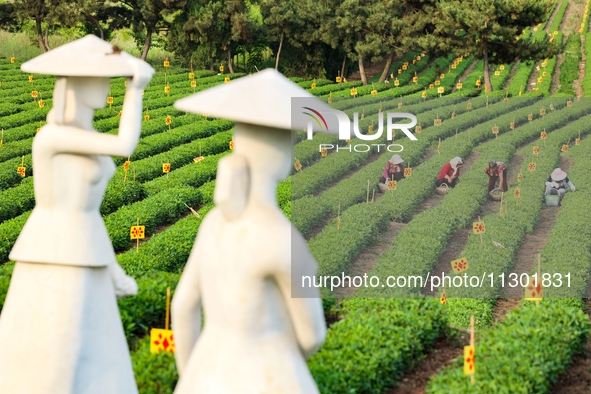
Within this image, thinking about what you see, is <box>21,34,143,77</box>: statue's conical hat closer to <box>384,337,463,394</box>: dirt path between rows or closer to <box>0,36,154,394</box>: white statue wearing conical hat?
<box>0,36,154,394</box>: white statue wearing conical hat

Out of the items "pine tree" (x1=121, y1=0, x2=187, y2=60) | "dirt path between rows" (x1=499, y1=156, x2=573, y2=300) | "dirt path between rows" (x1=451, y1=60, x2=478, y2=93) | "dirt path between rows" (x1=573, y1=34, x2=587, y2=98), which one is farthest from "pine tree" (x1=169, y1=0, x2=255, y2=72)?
"dirt path between rows" (x1=499, y1=156, x2=573, y2=300)

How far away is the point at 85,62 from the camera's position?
5023 millimetres

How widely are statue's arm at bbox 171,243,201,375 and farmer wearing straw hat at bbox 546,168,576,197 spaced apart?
10722 mm

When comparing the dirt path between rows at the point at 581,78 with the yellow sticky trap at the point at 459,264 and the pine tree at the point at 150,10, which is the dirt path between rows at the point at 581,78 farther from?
the yellow sticky trap at the point at 459,264

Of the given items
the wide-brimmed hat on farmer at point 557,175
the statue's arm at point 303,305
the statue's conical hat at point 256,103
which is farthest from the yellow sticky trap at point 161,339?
the wide-brimmed hat on farmer at point 557,175

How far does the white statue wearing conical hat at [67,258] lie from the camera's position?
16.7 feet

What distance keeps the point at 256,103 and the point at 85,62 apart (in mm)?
1815

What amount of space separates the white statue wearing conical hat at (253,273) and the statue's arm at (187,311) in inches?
2.7

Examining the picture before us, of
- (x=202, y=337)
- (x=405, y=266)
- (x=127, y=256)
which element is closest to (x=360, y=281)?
(x=405, y=266)

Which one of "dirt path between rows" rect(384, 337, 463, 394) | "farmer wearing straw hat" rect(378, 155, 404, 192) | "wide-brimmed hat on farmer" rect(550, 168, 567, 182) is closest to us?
"dirt path between rows" rect(384, 337, 463, 394)

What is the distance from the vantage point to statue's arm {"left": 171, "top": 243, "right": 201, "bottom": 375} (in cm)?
398

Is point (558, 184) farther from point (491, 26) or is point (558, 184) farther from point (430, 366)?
point (491, 26)

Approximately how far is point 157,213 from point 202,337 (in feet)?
32.3

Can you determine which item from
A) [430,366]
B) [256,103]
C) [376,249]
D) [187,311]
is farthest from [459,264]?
[256,103]
